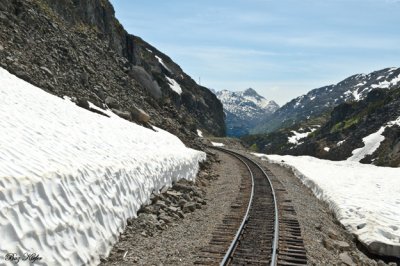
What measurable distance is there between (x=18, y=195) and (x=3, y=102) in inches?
342

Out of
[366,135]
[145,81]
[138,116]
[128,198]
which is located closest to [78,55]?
[138,116]

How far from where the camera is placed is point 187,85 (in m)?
138

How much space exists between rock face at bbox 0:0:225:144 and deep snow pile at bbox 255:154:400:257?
1708cm

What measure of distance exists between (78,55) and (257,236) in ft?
100

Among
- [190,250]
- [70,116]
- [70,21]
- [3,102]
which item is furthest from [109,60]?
Result: [190,250]

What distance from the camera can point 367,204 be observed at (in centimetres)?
1823

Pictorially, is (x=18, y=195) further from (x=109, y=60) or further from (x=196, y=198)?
(x=109, y=60)

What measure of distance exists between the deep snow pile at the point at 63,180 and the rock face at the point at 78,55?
8.12 meters

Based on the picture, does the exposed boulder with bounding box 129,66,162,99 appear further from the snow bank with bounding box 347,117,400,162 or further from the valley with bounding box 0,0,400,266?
the snow bank with bounding box 347,117,400,162

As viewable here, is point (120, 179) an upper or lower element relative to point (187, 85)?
lower

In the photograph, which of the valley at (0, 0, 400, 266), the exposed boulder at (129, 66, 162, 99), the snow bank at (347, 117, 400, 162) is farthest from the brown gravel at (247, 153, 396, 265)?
the snow bank at (347, 117, 400, 162)

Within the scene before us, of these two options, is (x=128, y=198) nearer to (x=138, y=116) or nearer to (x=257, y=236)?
(x=257, y=236)

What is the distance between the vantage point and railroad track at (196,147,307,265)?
1057 cm

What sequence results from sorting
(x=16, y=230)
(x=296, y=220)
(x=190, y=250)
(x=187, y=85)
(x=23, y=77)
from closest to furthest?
(x=16, y=230) → (x=190, y=250) → (x=296, y=220) → (x=23, y=77) → (x=187, y=85)
